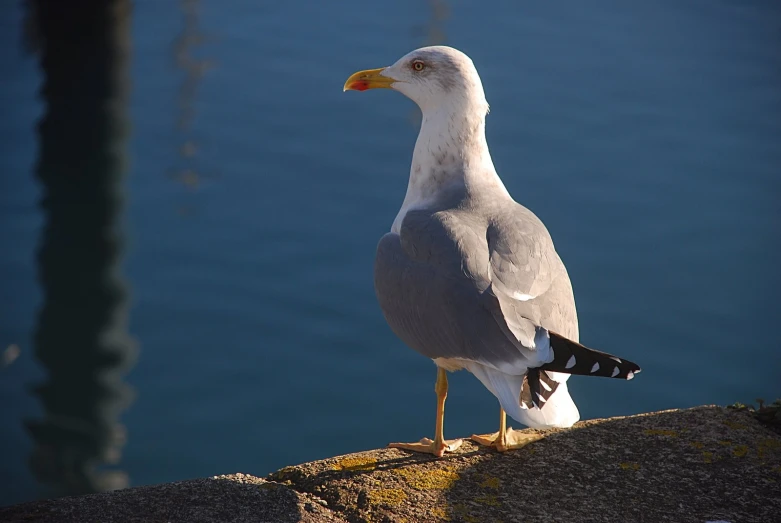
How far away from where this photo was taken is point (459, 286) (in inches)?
117

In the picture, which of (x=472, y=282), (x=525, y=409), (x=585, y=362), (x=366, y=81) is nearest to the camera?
(x=585, y=362)

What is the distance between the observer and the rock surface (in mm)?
2594

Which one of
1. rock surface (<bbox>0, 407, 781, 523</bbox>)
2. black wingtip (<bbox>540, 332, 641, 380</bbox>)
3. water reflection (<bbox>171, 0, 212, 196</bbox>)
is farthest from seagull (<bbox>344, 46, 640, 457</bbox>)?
water reflection (<bbox>171, 0, 212, 196</bbox>)

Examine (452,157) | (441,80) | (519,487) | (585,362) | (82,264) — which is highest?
(82,264)

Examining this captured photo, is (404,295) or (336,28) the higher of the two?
(336,28)

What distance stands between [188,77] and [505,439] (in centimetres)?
750

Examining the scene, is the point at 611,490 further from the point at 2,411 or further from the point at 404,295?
Answer: the point at 2,411

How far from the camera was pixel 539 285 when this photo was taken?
301 centimetres

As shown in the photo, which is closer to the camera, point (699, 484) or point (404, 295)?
point (699, 484)

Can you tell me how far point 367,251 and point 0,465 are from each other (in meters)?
2.94

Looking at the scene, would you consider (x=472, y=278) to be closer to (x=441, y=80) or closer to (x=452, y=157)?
(x=452, y=157)

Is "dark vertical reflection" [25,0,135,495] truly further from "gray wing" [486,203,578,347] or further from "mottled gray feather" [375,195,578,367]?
"gray wing" [486,203,578,347]

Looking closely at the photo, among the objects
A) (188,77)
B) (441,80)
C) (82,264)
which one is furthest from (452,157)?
(188,77)

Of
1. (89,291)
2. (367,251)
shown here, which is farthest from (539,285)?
(89,291)
